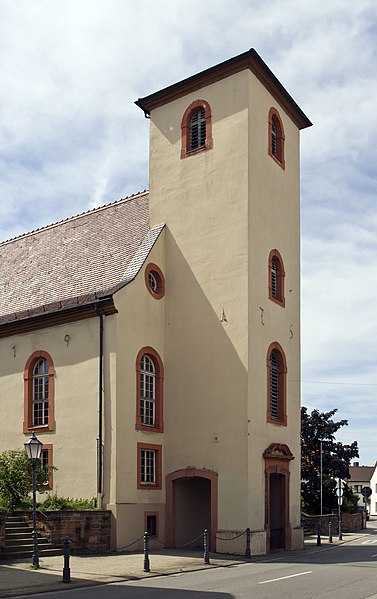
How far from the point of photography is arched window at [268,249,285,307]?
27422 millimetres

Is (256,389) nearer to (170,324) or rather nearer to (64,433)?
(170,324)

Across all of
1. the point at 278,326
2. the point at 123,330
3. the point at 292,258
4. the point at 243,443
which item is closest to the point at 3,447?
the point at 123,330

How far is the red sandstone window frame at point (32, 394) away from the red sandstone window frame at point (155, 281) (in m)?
4.24

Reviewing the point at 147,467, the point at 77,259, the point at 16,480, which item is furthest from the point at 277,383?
the point at 16,480

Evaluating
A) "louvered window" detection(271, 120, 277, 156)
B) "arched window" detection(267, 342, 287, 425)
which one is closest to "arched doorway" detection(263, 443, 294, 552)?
"arched window" detection(267, 342, 287, 425)

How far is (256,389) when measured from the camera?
82.3ft

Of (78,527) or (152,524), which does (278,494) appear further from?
(78,527)

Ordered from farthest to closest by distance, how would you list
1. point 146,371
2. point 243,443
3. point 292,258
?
1. point 292,258
2. point 146,371
3. point 243,443

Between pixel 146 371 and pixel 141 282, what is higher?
pixel 141 282

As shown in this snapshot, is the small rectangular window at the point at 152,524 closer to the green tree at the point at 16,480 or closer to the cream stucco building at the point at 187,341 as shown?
the cream stucco building at the point at 187,341

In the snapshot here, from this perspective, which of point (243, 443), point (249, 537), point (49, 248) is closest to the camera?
point (249, 537)

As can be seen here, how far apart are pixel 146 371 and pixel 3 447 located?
244 inches

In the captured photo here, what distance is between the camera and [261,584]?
1560 centimetres

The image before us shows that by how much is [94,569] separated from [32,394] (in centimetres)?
995
